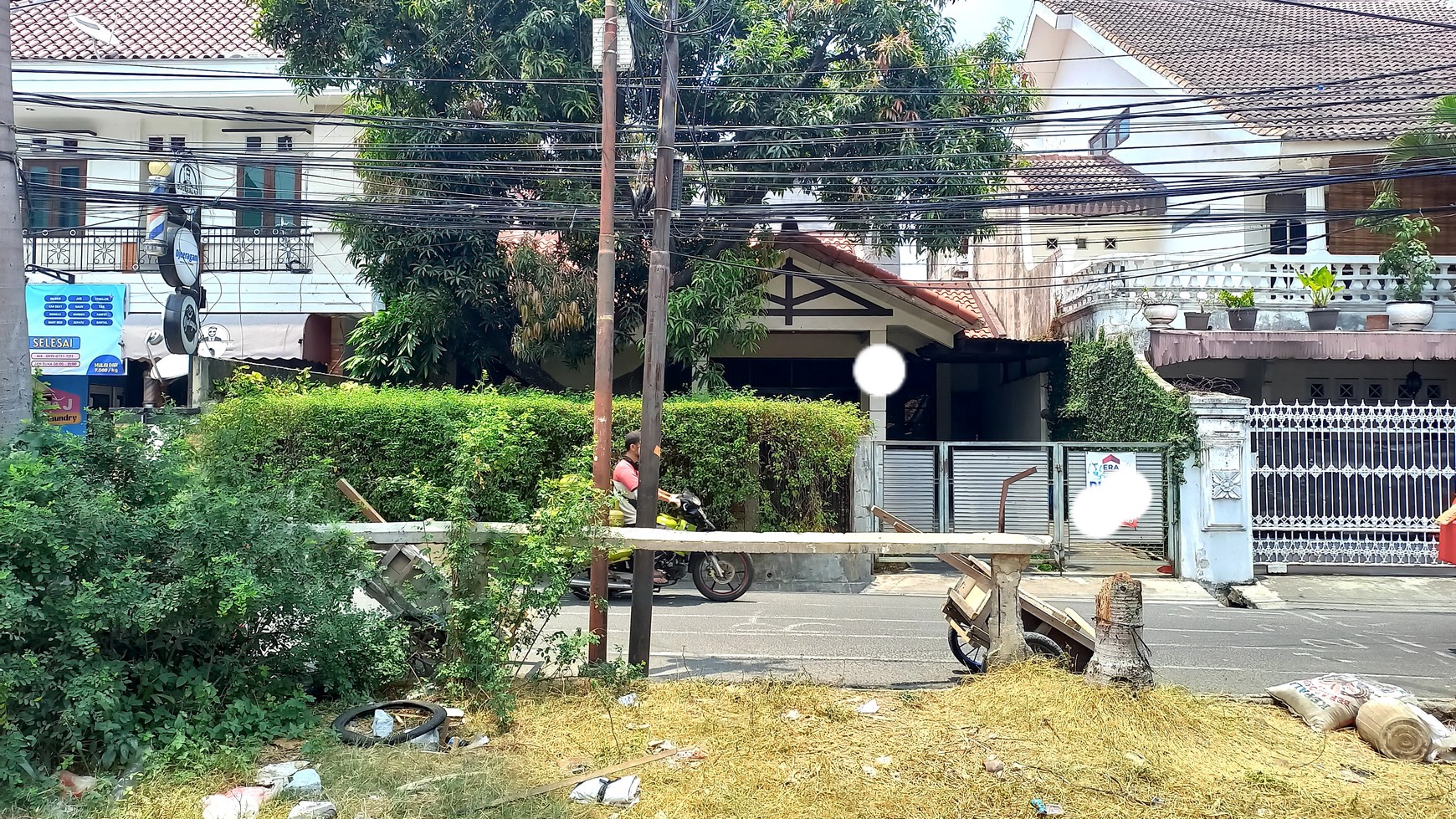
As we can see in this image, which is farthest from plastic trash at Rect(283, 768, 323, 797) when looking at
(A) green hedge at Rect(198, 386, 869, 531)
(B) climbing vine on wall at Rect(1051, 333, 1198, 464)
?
(B) climbing vine on wall at Rect(1051, 333, 1198, 464)

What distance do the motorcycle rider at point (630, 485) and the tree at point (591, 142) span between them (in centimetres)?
405

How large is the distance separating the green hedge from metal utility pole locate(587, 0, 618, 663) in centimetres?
458

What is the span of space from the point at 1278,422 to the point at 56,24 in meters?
22.6

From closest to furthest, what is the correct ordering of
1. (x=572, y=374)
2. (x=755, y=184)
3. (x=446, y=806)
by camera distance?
(x=446, y=806) → (x=755, y=184) → (x=572, y=374)

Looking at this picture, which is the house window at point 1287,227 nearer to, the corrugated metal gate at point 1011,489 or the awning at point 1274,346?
the awning at point 1274,346

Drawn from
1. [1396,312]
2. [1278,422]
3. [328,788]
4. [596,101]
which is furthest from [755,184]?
[328,788]

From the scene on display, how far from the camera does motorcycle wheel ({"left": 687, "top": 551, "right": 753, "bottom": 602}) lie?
437 inches

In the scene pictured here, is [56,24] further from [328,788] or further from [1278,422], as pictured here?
[1278,422]

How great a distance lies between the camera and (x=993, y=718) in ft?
18.5

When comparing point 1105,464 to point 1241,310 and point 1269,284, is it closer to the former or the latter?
point 1241,310

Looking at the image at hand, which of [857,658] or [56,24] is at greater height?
[56,24]

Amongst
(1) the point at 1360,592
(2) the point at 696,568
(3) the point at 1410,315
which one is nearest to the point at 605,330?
(2) the point at 696,568

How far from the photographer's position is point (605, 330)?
7453 mm

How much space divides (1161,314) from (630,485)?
30.3 feet
